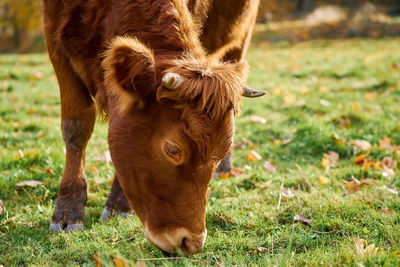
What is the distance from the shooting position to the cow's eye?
2.33 m

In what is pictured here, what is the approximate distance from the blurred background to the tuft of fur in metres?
15.4

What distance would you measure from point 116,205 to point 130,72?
1510 mm

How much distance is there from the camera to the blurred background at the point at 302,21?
20.1m

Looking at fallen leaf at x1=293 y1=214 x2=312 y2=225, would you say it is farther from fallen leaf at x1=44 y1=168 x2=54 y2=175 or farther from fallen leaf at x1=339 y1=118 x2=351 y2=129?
fallen leaf at x1=339 y1=118 x2=351 y2=129

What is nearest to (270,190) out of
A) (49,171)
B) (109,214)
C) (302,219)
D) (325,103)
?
(302,219)

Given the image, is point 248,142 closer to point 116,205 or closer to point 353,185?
point 353,185

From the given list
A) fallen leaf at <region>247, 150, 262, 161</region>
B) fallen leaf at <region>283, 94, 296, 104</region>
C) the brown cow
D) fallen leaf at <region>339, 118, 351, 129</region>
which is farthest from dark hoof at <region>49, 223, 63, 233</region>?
fallen leaf at <region>283, 94, 296, 104</region>

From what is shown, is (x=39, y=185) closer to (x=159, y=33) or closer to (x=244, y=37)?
(x=159, y=33)

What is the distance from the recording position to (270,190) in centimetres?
377

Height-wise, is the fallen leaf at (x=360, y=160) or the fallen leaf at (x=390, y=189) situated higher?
the fallen leaf at (x=390, y=189)

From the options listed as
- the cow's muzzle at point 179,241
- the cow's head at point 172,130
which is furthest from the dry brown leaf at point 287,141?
the cow's muzzle at point 179,241

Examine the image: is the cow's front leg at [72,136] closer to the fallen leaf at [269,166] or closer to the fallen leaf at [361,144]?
the fallen leaf at [269,166]

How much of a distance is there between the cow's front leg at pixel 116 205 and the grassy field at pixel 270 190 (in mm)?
140

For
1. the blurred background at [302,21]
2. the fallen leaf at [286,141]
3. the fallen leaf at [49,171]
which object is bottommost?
the blurred background at [302,21]
